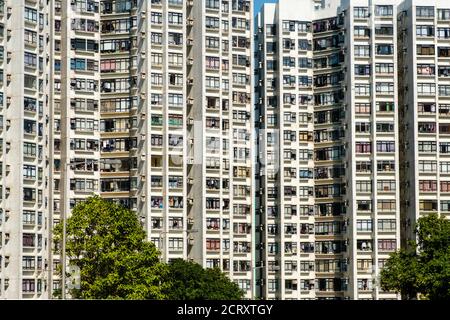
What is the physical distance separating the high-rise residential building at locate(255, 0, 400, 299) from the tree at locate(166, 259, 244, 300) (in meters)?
38.2

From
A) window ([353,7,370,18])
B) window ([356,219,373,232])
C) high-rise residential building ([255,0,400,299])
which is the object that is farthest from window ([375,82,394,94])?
window ([356,219,373,232])

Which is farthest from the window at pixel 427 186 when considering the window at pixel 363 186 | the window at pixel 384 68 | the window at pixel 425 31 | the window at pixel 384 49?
the window at pixel 425 31

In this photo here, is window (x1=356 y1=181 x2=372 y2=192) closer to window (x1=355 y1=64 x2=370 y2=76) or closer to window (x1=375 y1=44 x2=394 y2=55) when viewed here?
window (x1=355 y1=64 x2=370 y2=76)

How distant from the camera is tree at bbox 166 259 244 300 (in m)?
111

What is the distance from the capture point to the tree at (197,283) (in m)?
111

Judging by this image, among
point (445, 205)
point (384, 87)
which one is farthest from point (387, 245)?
point (384, 87)

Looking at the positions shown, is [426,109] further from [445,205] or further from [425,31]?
[445,205]

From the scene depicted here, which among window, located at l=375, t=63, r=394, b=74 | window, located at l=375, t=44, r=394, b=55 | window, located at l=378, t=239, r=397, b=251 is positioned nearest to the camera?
window, located at l=378, t=239, r=397, b=251

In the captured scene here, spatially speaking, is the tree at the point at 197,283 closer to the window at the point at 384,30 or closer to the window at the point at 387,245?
the window at the point at 387,245

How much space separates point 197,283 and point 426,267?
966 inches
